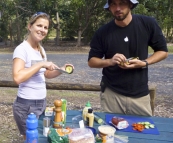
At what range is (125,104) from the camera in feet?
8.64

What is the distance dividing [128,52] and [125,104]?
58cm

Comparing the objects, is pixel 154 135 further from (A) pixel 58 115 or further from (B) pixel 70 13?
(B) pixel 70 13

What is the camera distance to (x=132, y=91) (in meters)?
2.58

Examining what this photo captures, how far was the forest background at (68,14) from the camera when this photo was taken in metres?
18.1

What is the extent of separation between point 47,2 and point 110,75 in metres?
15.4

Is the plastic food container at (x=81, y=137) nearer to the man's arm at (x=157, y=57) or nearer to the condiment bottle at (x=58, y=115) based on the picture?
the condiment bottle at (x=58, y=115)

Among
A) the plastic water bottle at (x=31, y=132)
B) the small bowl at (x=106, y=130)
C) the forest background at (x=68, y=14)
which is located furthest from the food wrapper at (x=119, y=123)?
the forest background at (x=68, y=14)

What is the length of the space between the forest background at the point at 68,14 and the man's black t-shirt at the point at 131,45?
44.6 feet

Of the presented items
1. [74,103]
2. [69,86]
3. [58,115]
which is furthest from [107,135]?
[74,103]

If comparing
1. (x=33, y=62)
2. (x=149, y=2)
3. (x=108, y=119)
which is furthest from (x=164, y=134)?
(x=149, y=2)

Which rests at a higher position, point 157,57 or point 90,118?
point 157,57

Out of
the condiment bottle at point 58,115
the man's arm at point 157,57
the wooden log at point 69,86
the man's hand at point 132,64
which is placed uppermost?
the man's arm at point 157,57

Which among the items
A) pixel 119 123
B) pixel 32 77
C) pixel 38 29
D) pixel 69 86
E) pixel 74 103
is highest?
pixel 38 29

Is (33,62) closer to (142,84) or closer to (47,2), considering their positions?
(142,84)
